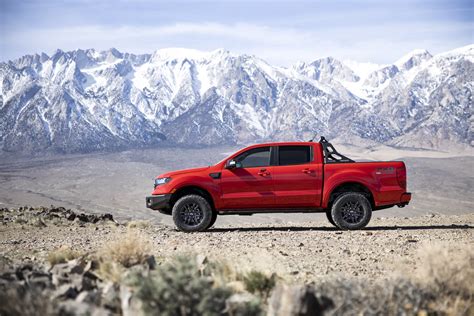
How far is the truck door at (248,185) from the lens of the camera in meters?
13.2

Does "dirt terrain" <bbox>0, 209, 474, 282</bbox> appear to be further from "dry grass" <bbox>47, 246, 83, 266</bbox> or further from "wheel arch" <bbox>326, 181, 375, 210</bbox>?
"dry grass" <bbox>47, 246, 83, 266</bbox>

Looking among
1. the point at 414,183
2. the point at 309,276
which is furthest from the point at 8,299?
the point at 414,183

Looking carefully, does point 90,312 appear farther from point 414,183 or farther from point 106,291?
point 414,183

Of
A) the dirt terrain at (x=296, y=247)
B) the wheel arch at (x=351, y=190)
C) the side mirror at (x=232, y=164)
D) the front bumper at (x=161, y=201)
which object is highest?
the side mirror at (x=232, y=164)

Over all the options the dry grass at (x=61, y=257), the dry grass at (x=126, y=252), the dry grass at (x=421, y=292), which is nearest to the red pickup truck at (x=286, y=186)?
the dry grass at (x=61, y=257)

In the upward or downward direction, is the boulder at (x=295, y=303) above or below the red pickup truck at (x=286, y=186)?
below

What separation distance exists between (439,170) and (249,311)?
16276 cm

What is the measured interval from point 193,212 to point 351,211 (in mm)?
3204

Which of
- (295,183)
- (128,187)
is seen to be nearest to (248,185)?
(295,183)

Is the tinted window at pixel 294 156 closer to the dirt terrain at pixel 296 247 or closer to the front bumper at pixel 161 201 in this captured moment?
the dirt terrain at pixel 296 247

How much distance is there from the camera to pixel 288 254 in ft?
33.7

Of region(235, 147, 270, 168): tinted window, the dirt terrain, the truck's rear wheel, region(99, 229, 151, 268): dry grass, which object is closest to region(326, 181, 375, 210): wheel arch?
the truck's rear wheel

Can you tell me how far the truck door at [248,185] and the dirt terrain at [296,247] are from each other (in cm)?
61

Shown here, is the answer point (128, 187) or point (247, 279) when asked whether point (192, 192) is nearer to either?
point (247, 279)
